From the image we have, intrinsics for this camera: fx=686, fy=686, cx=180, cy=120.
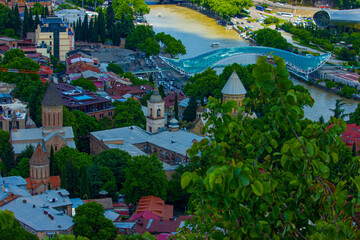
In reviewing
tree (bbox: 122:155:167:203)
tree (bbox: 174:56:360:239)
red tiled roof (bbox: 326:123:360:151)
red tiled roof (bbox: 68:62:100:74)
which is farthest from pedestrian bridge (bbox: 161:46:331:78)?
tree (bbox: 174:56:360:239)

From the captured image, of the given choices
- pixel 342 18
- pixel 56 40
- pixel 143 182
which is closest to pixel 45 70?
pixel 56 40

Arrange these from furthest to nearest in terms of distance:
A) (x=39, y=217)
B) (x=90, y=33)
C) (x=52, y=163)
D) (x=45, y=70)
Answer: (x=90, y=33) < (x=45, y=70) < (x=52, y=163) < (x=39, y=217)

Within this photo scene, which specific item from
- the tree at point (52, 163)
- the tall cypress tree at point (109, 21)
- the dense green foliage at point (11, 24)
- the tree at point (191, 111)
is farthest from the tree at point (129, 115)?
the tall cypress tree at point (109, 21)

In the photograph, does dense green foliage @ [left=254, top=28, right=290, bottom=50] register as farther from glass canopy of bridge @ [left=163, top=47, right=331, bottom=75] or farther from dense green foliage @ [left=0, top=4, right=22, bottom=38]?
dense green foliage @ [left=0, top=4, right=22, bottom=38]

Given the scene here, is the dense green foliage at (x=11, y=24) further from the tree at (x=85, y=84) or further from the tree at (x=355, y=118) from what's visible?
the tree at (x=355, y=118)

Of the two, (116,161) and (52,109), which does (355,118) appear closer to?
(116,161)
